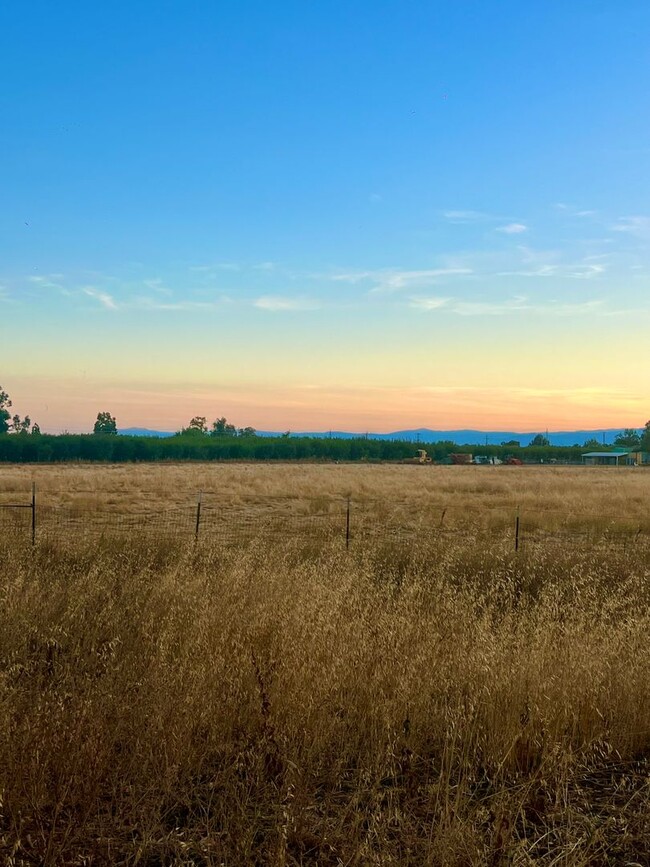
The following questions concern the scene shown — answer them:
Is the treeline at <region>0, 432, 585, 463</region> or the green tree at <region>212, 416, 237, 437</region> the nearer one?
the treeline at <region>0, 432, 585, 463</region>

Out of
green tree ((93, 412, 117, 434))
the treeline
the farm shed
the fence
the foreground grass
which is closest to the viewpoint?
the foreground grass

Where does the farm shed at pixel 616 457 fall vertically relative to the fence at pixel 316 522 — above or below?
above

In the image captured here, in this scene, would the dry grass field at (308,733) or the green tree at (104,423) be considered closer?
the dry grass field at (308,733)

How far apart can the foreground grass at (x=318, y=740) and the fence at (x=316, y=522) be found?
6.68 metres

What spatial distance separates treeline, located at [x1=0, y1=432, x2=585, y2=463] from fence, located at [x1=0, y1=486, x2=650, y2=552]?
2808 inches

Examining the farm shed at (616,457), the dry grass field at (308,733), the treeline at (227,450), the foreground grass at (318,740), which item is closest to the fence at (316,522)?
the dry grass field at (308,733)

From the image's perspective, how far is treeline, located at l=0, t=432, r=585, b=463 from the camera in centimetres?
9625

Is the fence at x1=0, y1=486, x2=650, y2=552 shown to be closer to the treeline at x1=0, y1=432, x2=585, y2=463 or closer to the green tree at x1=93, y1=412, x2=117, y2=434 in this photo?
the treeline at x1=0, y1=432, x2=585, y2=463

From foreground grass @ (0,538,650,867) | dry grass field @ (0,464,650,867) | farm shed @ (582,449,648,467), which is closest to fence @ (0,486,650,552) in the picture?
dry grass field @ (0,464,650,867)

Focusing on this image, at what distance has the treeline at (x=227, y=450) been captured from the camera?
316 ft

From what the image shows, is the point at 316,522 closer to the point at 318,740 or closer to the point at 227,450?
the point at 318,740

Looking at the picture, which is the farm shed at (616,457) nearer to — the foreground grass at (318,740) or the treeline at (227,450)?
the treeline at (227,450)

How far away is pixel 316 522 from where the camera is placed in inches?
796

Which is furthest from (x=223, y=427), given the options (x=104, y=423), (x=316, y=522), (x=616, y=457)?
(x=316, y=522)
